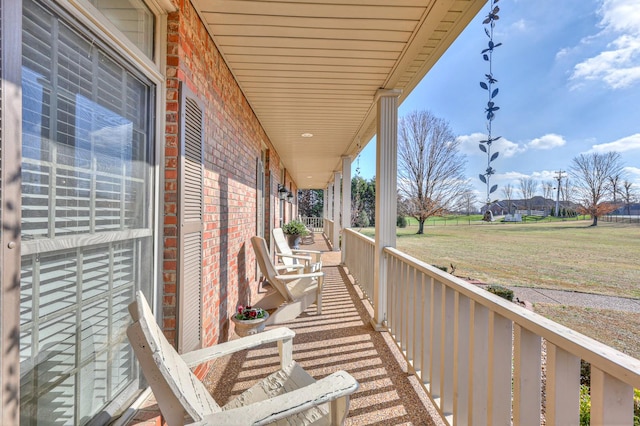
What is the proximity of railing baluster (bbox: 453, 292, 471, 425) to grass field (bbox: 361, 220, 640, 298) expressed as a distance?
165 centimetres

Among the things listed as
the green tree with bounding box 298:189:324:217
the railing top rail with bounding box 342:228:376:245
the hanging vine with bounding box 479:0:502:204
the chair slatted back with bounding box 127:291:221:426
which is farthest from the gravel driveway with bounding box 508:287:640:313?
the green tree with bounding box 298:189:324:217

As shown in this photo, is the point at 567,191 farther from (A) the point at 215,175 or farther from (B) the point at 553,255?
(A) the point at 215,175

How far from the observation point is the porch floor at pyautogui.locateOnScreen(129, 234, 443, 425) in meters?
1.91

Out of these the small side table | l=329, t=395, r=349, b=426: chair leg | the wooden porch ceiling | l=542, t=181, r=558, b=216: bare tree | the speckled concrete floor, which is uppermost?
the wooden porch ceiling

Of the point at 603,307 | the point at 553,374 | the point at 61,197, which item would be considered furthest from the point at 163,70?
the point at 603,307

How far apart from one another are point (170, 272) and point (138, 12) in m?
1.42

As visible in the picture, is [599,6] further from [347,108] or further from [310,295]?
[310,295]

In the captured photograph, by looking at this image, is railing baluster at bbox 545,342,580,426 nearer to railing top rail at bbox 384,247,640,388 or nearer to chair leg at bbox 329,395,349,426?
railing top rail at bbox 384,247,640,388

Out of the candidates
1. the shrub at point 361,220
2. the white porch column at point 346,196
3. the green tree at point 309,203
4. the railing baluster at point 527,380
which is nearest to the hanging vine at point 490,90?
the railing baluster at point 527,380

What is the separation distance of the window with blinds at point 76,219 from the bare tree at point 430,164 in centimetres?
538

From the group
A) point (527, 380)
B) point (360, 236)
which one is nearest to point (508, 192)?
point (360, 236)

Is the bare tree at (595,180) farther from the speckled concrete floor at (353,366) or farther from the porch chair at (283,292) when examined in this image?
the porch chair at (283,292)

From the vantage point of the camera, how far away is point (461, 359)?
164 centimetres

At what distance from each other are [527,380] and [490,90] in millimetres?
1671
